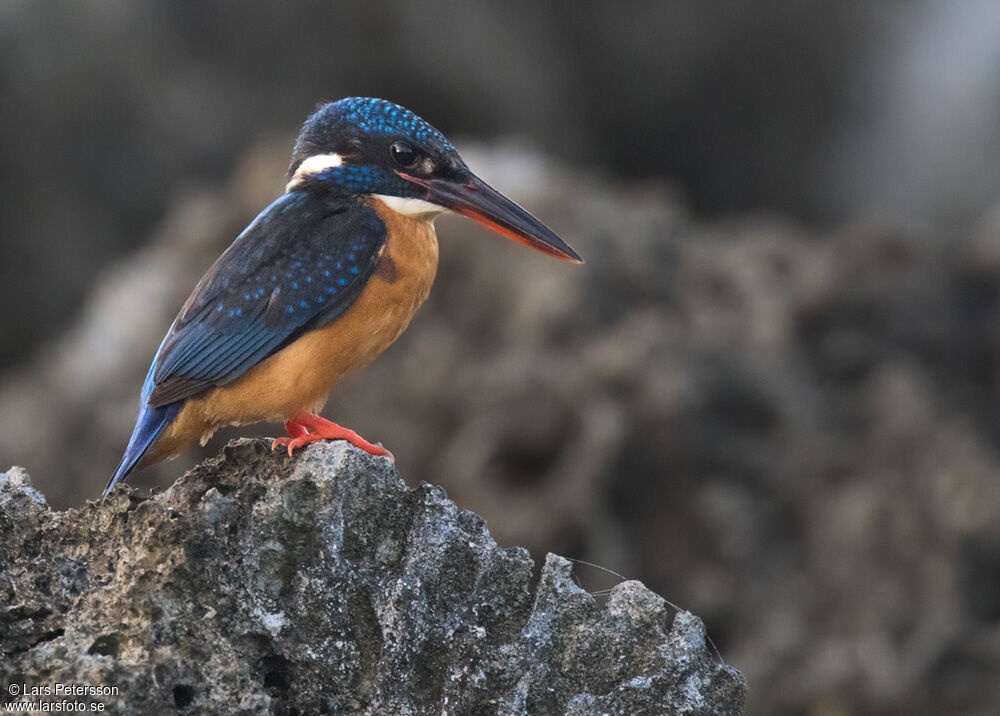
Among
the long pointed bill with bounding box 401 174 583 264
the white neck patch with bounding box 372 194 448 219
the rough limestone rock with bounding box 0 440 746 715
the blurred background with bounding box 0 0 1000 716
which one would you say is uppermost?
the blurred background with bounding box 0 0 1000 716

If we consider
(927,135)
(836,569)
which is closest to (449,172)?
(836,569)

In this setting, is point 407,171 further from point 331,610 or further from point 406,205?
point 331,610

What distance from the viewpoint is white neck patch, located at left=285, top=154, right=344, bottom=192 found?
12.2 feet

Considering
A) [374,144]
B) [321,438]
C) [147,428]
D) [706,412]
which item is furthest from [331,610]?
[706,412]

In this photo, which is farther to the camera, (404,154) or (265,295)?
(404,154)

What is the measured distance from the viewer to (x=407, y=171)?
12.1 ft

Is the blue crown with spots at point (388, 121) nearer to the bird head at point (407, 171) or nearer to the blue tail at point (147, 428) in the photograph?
the bird head at point (407, 171)

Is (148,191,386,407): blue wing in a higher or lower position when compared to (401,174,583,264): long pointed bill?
lower

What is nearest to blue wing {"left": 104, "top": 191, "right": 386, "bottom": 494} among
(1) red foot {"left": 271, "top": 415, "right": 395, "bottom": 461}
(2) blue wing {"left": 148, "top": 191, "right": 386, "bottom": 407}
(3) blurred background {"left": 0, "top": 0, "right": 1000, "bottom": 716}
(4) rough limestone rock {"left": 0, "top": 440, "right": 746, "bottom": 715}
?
(2) blue wing {"left": 148, "top": 191, "right": 386, "bottom": 407}

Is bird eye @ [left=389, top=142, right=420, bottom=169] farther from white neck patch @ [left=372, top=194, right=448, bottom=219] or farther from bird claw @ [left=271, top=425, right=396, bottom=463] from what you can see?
bird claw @ [left=271, top=425, right=396, bottom=463]

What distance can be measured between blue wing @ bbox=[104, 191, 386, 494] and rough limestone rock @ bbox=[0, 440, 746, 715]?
708 mm

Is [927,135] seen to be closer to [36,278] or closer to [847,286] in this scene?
[847,286]

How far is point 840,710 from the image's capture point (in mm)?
5277

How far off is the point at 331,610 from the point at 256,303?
3.62ft
